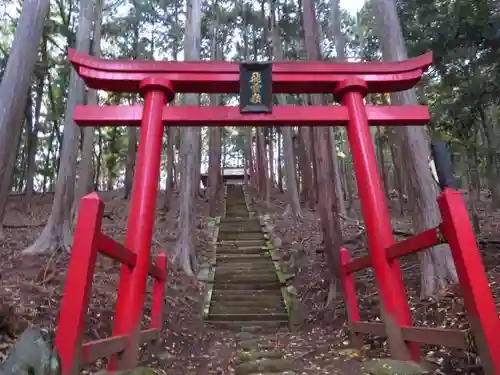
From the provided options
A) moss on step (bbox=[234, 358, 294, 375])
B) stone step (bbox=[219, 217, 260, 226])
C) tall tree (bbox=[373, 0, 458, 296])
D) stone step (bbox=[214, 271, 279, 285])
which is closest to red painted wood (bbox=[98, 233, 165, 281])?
moss on step (bbox=[234, 358, 294, 375])

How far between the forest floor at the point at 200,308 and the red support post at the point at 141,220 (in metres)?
0.98

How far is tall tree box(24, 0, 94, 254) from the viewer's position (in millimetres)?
7316

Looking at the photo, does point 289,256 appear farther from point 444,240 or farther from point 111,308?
point 444,240

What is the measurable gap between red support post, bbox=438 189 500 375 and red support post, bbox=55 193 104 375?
2.29m

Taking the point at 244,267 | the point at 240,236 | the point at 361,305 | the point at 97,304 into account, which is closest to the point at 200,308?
the point at 244,267

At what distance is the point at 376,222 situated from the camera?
417 centimetres

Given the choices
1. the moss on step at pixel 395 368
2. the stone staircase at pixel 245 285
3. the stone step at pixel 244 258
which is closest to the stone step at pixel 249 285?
the stone staircase at pixel 245 285

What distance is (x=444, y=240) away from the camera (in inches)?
110

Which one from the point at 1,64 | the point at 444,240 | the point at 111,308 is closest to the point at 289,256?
the point at 111,308

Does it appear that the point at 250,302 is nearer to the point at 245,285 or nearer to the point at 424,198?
the point at 245,285

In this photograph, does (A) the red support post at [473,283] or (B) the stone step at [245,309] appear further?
(B) the stone step at [245,309]

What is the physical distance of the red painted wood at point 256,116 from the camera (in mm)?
4695

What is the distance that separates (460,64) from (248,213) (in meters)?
9.06

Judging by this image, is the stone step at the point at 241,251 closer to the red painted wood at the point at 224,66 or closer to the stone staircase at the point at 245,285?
the stone staircase at the point at 245,285
